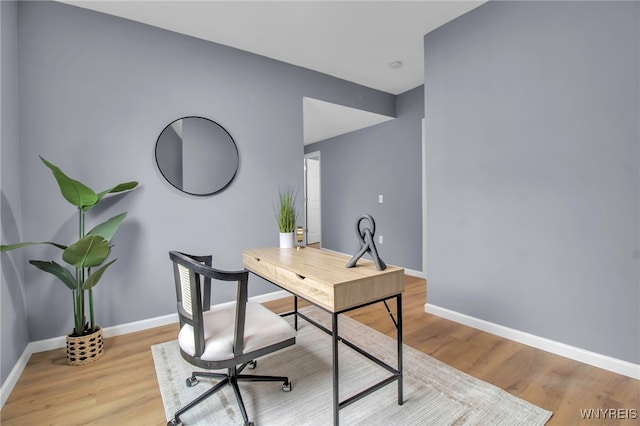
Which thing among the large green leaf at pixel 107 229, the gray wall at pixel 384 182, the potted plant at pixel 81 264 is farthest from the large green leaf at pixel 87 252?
the gray wall at pixel 384 182

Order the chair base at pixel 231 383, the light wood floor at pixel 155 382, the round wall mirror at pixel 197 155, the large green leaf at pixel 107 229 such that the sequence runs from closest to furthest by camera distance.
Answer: the chair base at pixel 231 383 → the light wood floor at pixel 155 382 → the large green leaf at pixel 107 229 → the round wall mirror at pixel 197 155

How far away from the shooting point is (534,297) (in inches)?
86.6

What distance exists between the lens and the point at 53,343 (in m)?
2.26

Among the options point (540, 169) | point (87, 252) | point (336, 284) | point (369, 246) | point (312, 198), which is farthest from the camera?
point (312, 198)

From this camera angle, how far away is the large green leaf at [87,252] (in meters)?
1.86

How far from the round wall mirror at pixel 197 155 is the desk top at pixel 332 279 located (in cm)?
138

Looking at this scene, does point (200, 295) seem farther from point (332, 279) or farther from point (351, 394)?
point (351, 394)

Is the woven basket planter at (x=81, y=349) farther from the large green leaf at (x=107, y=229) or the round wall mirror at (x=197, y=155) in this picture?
the round wall mirror at (x=197, y=155)

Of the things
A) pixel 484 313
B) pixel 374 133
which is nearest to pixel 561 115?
pixel 484 313

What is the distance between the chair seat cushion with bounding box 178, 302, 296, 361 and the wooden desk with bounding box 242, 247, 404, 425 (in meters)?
0.20

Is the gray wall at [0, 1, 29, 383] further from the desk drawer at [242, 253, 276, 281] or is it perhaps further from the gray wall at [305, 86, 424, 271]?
the gray wall at [305, 86, 424, 271]

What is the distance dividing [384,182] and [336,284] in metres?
3.65

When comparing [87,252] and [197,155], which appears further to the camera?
[197,155]

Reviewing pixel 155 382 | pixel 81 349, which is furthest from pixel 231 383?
pixel 81 349
